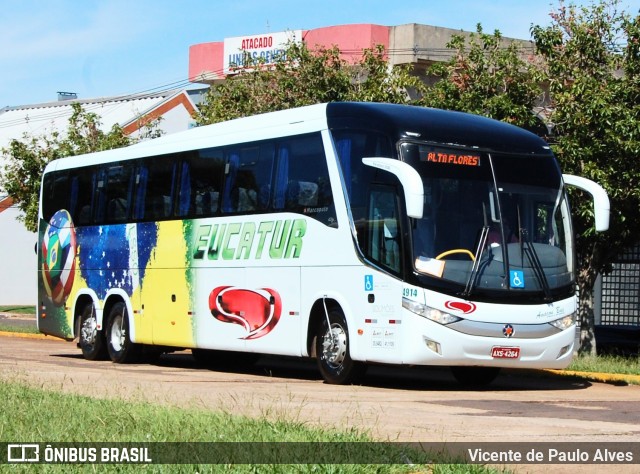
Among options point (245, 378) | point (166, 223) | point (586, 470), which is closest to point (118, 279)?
point (166, 223)

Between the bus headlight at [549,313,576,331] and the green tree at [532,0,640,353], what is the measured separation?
451cm

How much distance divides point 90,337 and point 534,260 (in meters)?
10.1

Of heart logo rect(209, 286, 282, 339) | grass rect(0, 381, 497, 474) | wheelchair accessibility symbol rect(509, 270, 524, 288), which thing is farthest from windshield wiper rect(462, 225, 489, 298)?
grass rect(0, 381, 497, 474)

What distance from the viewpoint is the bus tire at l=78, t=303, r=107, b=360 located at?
23203mm

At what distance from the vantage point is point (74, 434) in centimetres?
952

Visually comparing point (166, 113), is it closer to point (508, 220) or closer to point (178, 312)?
point (178, 312)

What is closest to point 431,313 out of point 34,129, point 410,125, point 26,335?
point 410,125

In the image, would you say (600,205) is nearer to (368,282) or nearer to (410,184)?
(410,184)

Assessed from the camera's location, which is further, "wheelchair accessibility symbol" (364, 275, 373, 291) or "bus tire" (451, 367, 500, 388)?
"bus tire" (451, 367, 500, 388)

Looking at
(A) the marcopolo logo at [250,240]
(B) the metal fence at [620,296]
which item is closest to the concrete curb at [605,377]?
(A) the marcopolo logo at [250,240]

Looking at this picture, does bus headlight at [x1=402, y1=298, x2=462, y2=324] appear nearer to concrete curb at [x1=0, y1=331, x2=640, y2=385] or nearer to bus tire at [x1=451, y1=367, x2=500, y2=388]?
bus tire at [x1=451, y1=367, x2=500, y2=388]

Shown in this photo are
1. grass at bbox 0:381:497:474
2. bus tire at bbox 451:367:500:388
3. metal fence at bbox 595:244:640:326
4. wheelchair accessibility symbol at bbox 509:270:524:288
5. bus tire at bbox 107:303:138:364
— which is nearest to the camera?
grass at bbox 0:381:497:474

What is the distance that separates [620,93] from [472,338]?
25.5 feet

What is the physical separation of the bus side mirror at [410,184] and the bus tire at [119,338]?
8.24 metres
